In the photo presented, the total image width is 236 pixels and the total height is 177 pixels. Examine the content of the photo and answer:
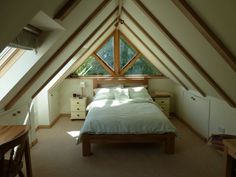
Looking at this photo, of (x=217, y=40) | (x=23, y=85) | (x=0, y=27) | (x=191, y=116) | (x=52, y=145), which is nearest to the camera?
(x=0, y=27)

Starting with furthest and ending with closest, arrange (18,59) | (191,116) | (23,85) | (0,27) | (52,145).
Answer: (191,116)
(52,145)
(23,85)
(18,59)
(0,27)

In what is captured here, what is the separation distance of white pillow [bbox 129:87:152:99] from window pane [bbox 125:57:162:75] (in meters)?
0.72

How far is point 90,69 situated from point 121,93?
1257mm

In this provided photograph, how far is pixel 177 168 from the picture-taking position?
275cm

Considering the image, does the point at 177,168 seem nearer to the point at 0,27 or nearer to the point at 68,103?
the point at 0,27

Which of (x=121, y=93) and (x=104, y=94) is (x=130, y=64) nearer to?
(x=121, y=93)

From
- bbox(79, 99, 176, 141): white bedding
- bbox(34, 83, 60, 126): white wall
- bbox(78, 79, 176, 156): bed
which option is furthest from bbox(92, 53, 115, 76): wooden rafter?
bbox(78, 79, 176, 156): bed

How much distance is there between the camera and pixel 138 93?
4742mm

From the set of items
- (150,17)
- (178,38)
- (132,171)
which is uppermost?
(150,17)

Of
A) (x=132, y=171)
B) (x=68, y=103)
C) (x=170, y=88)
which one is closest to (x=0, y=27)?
(x=132, y=171)

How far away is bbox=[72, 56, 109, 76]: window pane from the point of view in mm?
5383

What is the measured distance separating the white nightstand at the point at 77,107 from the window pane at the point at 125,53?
1.43 meters

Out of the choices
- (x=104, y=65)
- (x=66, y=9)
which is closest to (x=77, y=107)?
(x=104, y=65)

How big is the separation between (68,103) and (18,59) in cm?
321
